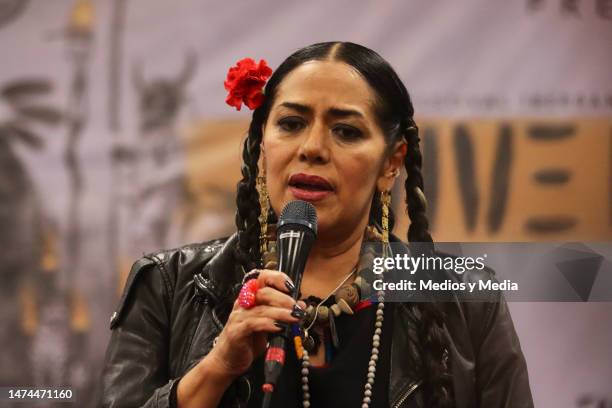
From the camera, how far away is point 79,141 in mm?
1971

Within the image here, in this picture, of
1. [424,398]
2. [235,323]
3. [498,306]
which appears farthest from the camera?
[498,306]

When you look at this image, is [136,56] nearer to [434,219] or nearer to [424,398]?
[434,219]

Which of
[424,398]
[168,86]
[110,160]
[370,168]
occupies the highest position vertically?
[168,86]

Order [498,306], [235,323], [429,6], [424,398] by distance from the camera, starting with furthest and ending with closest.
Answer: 1. [429,6]
2. [498,306]
3. [424,398]
4. [235,323]

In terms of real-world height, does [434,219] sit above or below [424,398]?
above

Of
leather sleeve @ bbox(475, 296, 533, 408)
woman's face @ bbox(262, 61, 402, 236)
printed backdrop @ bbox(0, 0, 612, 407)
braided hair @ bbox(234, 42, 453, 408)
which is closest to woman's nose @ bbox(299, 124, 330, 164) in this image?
woman's face @ bbox(262, 61, 402, 236)

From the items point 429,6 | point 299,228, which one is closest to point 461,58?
point 429,6

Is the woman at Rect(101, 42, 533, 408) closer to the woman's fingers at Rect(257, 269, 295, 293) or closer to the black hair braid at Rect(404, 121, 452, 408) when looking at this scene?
the black hair braid at Rect(404, 121, 452, 408)

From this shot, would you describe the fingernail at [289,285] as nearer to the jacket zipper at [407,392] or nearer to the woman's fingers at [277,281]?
the woman's fingers at [277,281]

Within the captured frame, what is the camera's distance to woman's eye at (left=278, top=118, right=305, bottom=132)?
142cm

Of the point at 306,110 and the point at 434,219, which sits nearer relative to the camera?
the point at 306,110

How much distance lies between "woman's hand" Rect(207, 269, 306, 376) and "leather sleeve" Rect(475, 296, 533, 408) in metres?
0.44

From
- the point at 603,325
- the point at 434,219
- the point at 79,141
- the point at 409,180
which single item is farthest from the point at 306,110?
the point at 603,325

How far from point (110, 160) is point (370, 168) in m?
0.76
